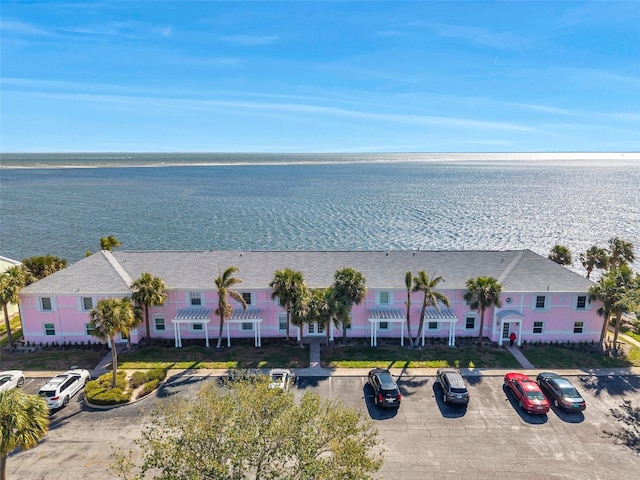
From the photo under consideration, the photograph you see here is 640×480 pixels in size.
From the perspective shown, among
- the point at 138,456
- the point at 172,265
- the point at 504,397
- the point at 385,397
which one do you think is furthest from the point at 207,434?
the point at 172,265

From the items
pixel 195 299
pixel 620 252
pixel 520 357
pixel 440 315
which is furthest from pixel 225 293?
pixel 620 252

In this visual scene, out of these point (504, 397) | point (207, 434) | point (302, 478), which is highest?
point (207, 434)

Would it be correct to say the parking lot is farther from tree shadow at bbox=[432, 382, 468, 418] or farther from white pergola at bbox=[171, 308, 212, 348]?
white pergola at bbox=[171, 308, 212, 348]

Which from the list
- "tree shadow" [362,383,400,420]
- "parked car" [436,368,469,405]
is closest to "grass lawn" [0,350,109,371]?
"tree shadow" [362,383,400,420]

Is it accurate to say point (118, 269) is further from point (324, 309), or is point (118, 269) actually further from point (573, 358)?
point (573, 358)

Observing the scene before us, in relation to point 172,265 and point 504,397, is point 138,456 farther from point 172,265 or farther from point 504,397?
point 504,397

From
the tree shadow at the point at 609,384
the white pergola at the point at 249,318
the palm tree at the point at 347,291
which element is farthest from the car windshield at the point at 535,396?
the white pergola at the point at 249,318
